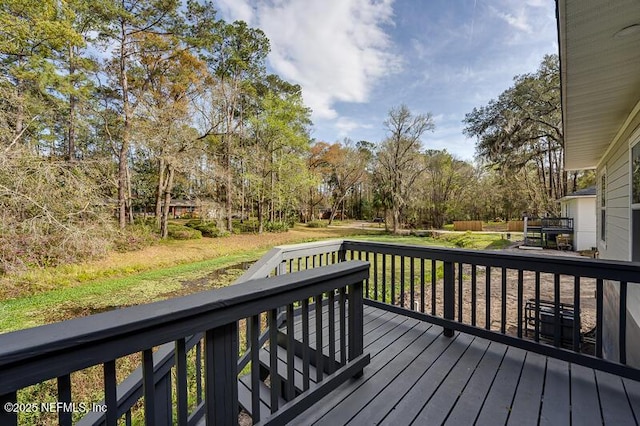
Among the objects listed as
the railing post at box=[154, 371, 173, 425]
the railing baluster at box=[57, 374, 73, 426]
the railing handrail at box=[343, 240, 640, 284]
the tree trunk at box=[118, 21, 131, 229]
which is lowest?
the railing post at box=[154, 371, 173, 425]

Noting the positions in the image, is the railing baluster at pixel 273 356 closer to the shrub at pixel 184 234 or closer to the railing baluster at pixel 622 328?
the railing baluster at pixel 622 328

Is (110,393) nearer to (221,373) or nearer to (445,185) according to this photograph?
(221,373)

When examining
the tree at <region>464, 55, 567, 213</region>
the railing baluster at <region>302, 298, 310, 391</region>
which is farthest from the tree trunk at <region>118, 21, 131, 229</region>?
the tree at <region>464, 55, 567, 213</region>

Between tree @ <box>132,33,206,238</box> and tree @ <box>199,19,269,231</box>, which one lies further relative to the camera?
tree @ <box>199,19,269,231</box>

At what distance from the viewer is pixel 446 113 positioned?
63.3 feet

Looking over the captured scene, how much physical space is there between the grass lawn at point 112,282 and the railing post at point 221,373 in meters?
6.31

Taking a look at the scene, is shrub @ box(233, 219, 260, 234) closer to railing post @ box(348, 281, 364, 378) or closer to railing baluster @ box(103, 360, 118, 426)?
railing post @ box(348, 281, 364, 378)

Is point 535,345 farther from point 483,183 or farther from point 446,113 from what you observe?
point 483,183

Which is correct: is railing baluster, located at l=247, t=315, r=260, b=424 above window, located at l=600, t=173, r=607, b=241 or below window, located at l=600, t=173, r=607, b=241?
below

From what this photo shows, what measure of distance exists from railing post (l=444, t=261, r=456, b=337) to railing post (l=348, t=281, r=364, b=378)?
3.68 feet

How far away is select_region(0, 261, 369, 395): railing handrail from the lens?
729mm

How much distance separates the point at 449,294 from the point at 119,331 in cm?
268

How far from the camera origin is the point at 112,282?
8320 mm

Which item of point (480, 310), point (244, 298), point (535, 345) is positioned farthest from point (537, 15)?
point (244, 298)
